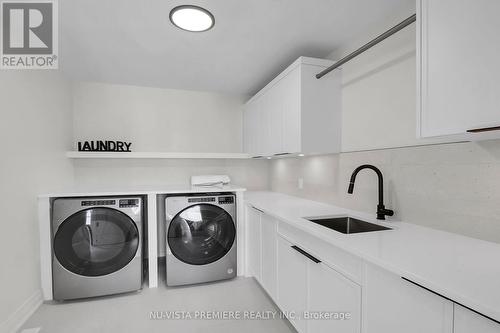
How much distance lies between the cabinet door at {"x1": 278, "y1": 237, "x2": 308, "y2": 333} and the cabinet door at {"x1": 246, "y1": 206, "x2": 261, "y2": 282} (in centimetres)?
48

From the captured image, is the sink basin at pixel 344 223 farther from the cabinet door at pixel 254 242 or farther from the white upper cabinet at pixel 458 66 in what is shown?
the white upper cabinet at pixel 458 66

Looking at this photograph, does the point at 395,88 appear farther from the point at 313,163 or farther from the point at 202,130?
the point at 202,130

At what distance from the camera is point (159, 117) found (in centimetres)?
321

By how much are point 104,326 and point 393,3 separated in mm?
3113

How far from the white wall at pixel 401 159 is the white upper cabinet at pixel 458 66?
13.0 inches

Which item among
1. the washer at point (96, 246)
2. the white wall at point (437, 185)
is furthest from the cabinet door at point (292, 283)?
the washer at point (96, 246)

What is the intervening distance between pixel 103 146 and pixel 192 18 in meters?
1.98

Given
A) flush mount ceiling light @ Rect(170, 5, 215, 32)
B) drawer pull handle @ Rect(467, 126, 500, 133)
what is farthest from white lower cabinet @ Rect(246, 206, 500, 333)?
flush mount ceiling light @ Rect(170, 5, 215, 32)

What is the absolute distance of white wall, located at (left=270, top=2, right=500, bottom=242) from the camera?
1.20 metres

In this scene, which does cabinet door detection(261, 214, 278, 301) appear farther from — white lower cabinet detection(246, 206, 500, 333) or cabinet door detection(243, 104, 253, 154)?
cabinet door detection(243, 104, 253, 154)

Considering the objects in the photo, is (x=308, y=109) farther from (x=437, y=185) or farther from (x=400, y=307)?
(x=400, y=307)

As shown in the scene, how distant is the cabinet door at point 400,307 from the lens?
791 millimetres

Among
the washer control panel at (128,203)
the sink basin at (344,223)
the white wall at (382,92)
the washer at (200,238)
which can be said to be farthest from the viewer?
the washer at (200,238)

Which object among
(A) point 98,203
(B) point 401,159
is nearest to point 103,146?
(A) point 98,203
